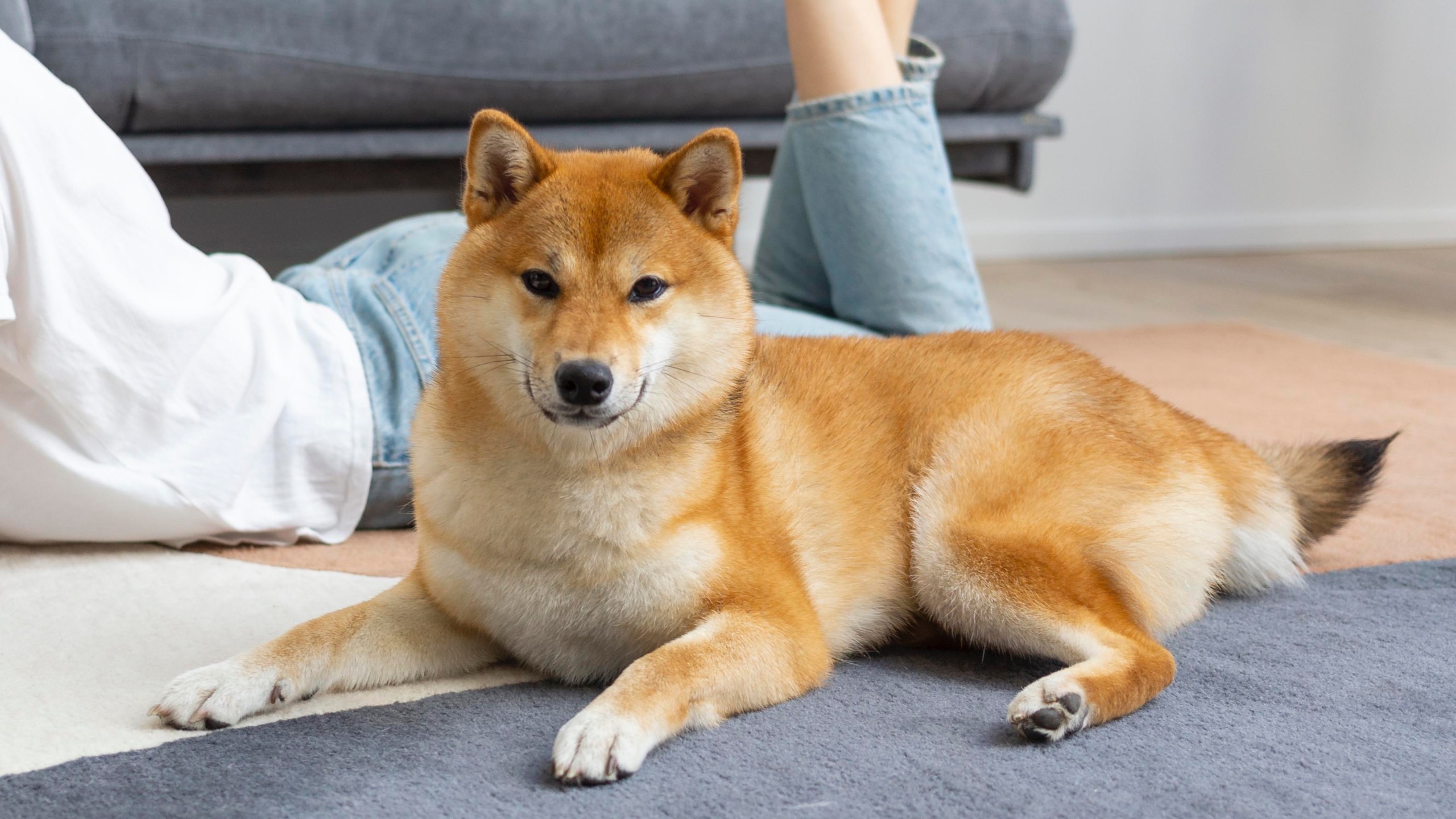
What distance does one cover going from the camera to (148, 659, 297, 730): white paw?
134cm

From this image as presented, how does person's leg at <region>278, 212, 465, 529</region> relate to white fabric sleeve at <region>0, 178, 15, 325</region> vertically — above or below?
below

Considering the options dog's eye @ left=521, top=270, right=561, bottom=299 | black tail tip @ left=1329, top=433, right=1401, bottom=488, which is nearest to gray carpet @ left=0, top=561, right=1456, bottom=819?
black tail tip @ left=1329, top=433, right=1401, bottom=488

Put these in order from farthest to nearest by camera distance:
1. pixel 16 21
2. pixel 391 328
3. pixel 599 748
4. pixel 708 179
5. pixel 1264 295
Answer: pixel 1264 295, pixel 16 21, pixel 391 328, pixel 708 179, pixel 599 748

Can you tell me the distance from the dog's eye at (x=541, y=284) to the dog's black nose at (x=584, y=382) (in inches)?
4.3

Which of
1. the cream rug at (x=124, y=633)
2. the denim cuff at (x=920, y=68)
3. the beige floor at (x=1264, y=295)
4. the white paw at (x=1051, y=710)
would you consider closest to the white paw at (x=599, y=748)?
the cream rug at (x=124, y=633)

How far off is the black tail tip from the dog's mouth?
41.3 inches

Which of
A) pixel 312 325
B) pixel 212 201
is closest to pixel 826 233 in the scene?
pixel 312 325

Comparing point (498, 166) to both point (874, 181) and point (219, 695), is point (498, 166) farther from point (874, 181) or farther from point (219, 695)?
point (874, 181)

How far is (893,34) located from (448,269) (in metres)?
1.45

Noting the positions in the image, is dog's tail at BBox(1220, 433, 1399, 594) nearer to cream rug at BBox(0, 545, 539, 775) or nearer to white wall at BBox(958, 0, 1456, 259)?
cream rug at BBox(0, 545, 539, 775)

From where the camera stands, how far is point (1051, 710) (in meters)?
1.33

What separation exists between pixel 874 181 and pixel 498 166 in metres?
1.03

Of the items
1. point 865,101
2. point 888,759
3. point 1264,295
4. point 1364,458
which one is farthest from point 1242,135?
point 888,759

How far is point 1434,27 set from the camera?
19.6 ft
